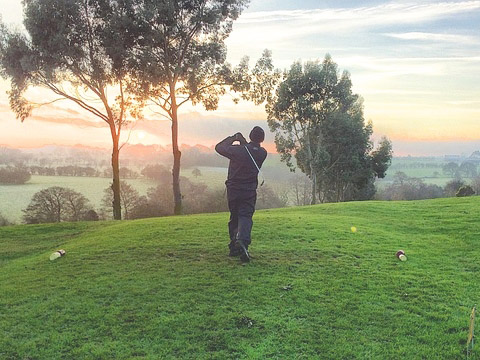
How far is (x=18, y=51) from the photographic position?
91.8 ft

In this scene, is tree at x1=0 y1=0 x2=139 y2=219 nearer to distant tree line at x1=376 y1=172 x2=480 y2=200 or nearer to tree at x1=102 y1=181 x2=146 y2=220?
tree at x1=102 y1=181 x2=146 y2=220

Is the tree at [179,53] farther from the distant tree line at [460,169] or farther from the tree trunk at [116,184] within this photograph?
the distant tree line at [460,169]

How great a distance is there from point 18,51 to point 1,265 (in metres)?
19.7

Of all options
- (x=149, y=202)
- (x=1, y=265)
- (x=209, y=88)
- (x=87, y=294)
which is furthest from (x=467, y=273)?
(x=149, y=202)

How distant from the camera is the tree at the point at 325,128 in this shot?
158ft

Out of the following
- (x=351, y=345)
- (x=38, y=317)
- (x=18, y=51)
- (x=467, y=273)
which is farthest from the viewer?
(x=18, y=51)

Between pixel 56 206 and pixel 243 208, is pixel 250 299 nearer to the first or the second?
pixel 243 208

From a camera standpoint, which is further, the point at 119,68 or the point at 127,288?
the point at 119,68

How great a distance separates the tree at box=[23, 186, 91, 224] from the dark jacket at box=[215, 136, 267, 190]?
39.2 m

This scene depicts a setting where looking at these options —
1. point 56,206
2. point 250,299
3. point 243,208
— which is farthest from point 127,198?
point 250,299

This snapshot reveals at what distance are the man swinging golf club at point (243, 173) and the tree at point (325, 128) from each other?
37.5 metres

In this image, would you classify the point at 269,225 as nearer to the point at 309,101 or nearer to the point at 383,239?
the point at 383,239

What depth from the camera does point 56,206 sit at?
45906 mm

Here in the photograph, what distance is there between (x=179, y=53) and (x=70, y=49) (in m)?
7.60
